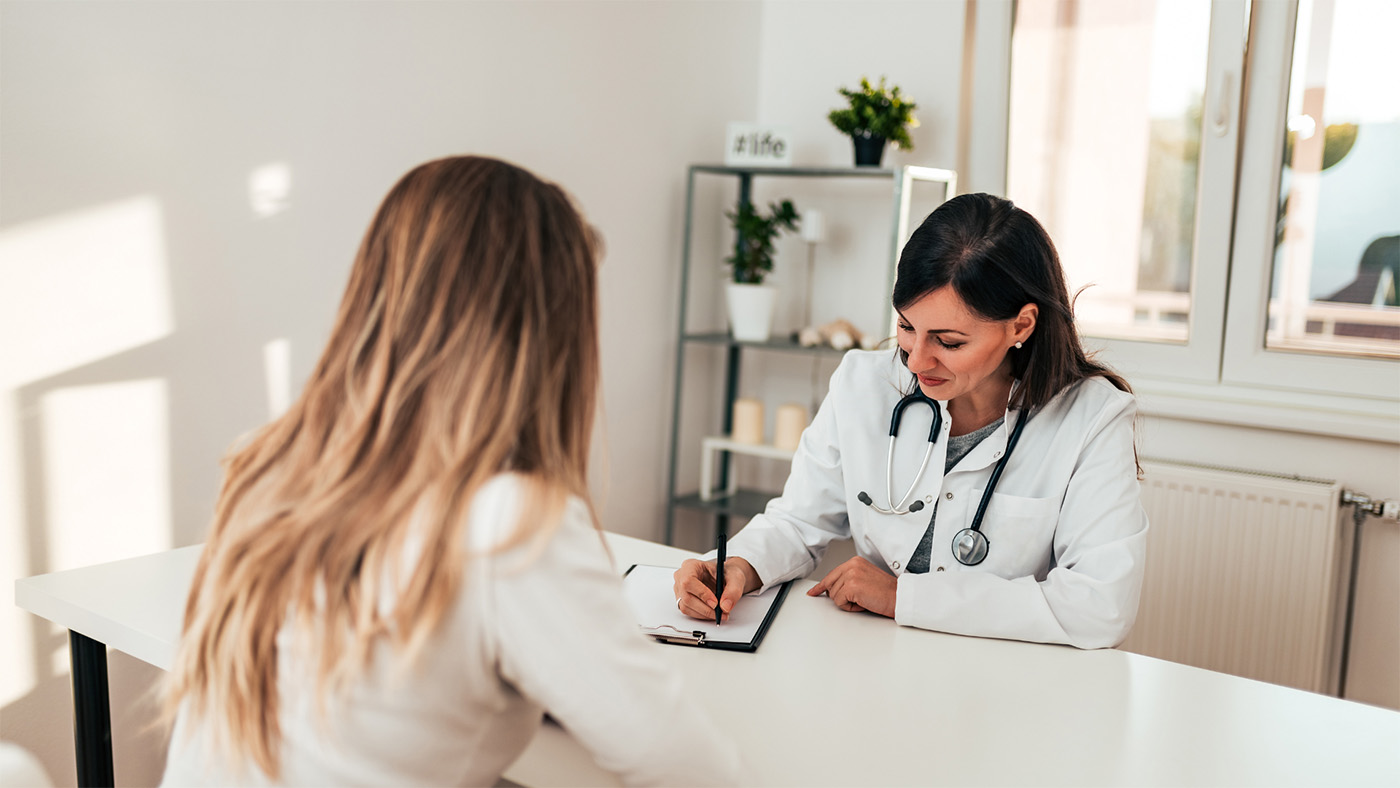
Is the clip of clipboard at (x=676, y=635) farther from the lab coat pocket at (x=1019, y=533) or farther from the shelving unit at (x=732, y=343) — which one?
the shelving unit at (x=732, y=343)

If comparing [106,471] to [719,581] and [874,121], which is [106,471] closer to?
[719,581]

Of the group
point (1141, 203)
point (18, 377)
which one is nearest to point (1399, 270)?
point (1141, 203)

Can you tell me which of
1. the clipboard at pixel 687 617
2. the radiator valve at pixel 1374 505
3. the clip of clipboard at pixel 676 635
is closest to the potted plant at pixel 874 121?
the radiator valve at pixel 1374 505

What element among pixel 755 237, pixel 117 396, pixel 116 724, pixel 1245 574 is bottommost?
pixel 116 724

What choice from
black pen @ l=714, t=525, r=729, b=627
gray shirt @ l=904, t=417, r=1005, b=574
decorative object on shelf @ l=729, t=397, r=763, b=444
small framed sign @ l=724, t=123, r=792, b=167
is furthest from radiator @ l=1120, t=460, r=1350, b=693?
black pen @ l=714, t=525, r=729, b=627

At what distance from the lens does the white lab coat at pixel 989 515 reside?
1.39m

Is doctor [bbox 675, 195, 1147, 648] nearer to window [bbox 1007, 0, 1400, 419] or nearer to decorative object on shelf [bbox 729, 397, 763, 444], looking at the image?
window [bbox 1007, 0, 1400, 419]

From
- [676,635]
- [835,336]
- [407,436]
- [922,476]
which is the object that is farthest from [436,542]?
[835,336]

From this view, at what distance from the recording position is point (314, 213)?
2051 millimetres

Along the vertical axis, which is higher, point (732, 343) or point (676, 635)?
point (732, 343)

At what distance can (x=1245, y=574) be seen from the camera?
251 centimetres

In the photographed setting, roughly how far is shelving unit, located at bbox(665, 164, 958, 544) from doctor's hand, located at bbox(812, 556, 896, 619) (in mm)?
1390

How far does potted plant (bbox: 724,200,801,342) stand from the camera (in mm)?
2949

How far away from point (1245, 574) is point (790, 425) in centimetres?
126
